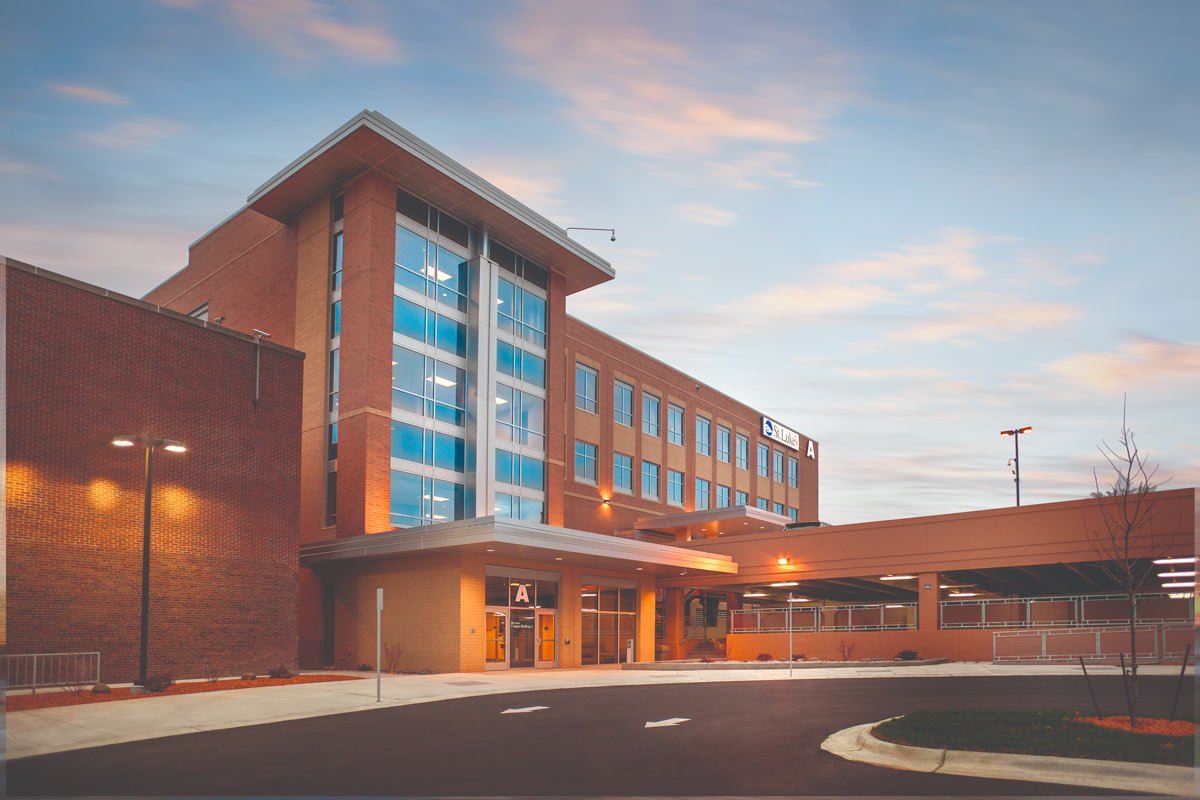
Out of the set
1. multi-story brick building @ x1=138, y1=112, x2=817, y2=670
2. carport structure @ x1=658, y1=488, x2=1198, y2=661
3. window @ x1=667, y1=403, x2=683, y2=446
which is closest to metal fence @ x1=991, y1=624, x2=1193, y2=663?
carport structure @ x1=658, y1=488, x2=1198, y2=661

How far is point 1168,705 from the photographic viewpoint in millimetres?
17125

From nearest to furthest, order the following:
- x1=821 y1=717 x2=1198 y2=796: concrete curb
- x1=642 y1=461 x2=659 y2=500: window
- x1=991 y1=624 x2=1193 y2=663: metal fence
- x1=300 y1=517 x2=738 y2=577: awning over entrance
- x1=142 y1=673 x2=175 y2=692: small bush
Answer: x1=821 y1=717 x2=1198 y2=796: concrete curb → x1=142 y1=673 x2=175 y2=692: small bush → x1=991 y1=624 x2=1193 y2=663: metal fence → x1=300 y1=517 x2=738 y2=577: awning over entrance → x1=642 y1=461 x2=659 y2=500: window

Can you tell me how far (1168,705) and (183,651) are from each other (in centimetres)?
2503

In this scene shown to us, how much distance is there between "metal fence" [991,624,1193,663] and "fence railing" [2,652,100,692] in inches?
1137

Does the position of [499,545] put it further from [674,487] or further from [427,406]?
[674,487]

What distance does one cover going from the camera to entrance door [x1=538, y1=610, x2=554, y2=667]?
129ft

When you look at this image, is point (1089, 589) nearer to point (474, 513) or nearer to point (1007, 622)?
point (1007, 622)

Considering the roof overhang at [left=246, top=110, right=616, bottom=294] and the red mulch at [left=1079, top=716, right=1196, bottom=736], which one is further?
the roof overhang at [left=246, top=110, right=616, bottom=294]

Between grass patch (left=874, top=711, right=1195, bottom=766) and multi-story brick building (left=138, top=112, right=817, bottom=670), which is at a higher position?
multi-story brick building (left=138, top=112, right=817, bottom=670)

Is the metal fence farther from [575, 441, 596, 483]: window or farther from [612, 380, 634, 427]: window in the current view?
[612, 380, 634, 427]: window

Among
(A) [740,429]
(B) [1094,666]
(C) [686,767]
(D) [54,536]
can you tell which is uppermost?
(A) [740,429]

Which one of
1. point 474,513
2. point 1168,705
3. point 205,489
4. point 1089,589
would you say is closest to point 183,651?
point 205,489

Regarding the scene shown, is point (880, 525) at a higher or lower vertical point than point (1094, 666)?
higher

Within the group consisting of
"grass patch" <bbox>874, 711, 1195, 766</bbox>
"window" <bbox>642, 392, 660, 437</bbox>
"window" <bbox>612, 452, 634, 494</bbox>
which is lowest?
"grass patch" <bbox>874, 711, 1195, 766</bbox>
